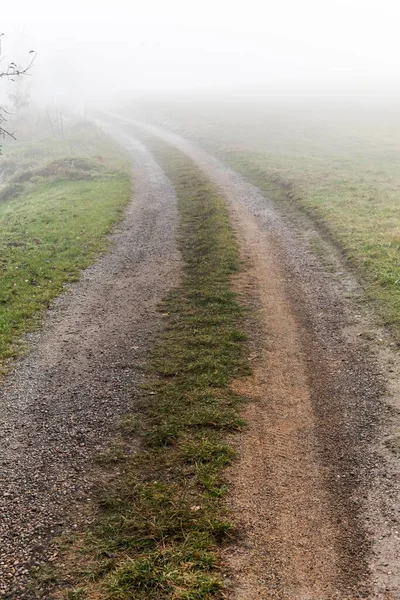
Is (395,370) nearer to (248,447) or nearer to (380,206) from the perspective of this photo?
(248,447)

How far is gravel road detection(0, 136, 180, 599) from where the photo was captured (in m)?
7.47

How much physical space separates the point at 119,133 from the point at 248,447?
63.4 meters

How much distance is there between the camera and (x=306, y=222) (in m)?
24.9

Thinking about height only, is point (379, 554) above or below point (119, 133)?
below

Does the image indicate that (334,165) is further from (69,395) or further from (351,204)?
(69,395)

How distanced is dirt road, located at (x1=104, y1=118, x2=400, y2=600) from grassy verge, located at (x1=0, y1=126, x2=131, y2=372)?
6.32 metres

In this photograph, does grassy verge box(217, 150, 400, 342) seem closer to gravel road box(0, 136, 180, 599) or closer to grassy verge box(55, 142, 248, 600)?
grassy verge box(55, 142, 248, 600)

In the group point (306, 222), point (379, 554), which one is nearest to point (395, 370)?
point (379, 554)

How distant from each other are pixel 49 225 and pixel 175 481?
19.3 metres

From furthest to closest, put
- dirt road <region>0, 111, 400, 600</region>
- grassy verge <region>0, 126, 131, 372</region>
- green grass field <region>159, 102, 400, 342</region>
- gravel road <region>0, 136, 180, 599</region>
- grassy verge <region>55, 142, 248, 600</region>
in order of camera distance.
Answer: green grass field <region>159, 102, 400, 342</region> → grassy verge <region>0, 126, 131, 372</region> → gravel road <region>0, 136, 180, 599</region> → dirt road <region>0, 111, 400, 600</region> → grassy verge <region>55, 142, 248, 600</region>

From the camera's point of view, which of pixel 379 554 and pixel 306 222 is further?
pixel 306 222

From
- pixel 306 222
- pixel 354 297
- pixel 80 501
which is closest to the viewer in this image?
pixel 80 501

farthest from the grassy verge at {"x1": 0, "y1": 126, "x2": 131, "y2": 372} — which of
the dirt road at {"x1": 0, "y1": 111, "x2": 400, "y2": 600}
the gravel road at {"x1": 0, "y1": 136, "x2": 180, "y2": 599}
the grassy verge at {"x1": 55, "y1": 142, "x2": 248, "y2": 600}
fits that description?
the grassy verge at {"x1": 55, "y1": 142, "x2": 248, "y2": 600}

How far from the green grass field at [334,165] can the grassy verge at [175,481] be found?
5.00m
